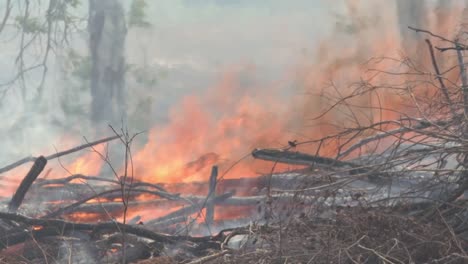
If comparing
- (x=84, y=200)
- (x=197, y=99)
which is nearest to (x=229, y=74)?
(x=197, y=99)

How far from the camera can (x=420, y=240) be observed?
13.1 ft

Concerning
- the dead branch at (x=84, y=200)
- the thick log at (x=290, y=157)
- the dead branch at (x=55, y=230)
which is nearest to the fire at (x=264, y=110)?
the dead branch at (x=84, y=200)

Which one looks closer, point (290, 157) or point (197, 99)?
point (290, 157)

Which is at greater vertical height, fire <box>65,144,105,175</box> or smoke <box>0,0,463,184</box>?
smoke <box>0,0,463,184</box>

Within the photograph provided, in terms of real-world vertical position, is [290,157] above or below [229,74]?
below

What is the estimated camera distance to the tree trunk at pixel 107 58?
34.3 feet

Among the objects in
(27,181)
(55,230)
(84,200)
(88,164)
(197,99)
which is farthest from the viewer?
(197,99)

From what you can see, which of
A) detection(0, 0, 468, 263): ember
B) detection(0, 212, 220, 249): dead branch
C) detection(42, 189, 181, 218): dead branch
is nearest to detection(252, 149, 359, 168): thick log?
detection(0, 0, 468, 263): ember

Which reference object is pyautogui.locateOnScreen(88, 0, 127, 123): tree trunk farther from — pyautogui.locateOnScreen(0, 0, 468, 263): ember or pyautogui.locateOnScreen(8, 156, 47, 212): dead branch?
pyautogui.locateOnScreen(8, 156, 47, 212): dead branch

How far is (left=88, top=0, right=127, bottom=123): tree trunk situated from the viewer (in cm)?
1045

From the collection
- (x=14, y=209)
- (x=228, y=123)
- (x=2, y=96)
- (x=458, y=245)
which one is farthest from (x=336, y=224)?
(x=2, y=96)

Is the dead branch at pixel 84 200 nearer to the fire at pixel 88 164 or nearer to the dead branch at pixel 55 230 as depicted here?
the dead branch at pixel 55 230

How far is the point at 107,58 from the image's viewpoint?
1055 centimetres

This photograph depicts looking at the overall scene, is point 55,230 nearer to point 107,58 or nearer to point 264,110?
point 107,58
